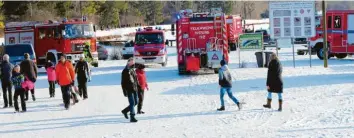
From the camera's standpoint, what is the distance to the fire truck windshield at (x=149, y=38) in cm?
3138

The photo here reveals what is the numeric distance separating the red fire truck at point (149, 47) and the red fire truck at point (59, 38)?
256 cm

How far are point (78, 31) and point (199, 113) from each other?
57.3 ft

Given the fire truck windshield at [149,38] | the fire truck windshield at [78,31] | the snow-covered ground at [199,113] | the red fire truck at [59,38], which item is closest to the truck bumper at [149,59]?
the fire truck windshield at [149,38]

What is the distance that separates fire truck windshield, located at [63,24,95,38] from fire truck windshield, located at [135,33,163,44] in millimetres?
2517

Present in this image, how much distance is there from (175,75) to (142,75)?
11.7 metres

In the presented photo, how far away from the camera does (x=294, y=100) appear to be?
17094 millimetres

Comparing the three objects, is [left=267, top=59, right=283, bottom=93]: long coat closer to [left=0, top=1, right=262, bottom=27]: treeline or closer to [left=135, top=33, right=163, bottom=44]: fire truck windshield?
[left=135, top=33, right=163, bottom=44]: fire truck windshield

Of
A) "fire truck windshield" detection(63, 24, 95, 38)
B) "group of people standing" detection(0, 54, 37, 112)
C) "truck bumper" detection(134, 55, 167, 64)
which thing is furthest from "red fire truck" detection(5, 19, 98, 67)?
"group of people standing" detection(0, 54, 37, 112)

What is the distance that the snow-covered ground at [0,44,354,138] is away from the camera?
A: 1272 cm

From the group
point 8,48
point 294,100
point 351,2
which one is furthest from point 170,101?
point 351,2

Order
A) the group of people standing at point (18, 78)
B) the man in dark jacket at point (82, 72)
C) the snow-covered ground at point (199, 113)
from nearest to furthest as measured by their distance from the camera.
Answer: the snow-covered ground at point (199, 113) → the group of people standing at point (18, 78) → the man in dark jacket at point (82, 72)

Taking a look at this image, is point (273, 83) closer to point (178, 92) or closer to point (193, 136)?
point (193, 136)

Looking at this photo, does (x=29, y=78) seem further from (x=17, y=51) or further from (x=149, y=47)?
(x=149, y=47)

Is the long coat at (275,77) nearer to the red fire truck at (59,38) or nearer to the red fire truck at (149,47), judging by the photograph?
the red fire truck at (149,47)
